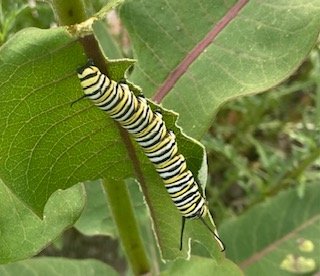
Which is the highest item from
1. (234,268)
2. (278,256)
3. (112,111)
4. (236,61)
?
(112,111)

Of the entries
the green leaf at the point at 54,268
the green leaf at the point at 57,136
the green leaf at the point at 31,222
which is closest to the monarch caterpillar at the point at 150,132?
the green leaf at the point at 57,136

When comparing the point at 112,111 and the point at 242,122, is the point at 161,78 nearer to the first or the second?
the point at 112,111

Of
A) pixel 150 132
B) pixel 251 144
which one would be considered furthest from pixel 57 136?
pixel 251 144

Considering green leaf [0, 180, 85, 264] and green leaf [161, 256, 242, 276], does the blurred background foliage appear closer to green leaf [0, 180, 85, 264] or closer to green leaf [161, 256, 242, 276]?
green leaf [161, 256, 242, 276]

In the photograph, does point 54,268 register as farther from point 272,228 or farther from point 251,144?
point 251,144

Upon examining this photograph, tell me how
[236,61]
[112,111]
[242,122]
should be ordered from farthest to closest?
[242,122], [236,61], [112,111]

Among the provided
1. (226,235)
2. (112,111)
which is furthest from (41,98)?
(226,235)
